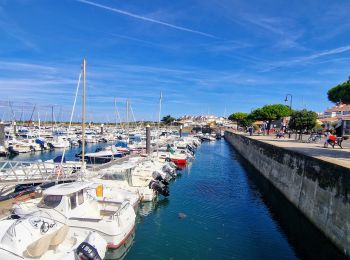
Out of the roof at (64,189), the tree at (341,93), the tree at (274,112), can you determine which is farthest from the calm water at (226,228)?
the tree at (274,112)

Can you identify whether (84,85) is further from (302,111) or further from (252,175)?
(302,111)

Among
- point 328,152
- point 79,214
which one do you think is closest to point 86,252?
point 79,214

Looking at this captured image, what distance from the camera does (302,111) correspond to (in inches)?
1775

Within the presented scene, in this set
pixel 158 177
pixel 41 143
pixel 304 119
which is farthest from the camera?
pixel 41 143

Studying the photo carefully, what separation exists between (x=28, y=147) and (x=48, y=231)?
162 ft

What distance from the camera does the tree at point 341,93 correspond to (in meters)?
28.3

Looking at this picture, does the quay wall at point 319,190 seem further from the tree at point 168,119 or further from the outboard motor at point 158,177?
the tree at point 168,119

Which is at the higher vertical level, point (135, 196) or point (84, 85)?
point (84, 85)

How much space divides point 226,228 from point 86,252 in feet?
31.2

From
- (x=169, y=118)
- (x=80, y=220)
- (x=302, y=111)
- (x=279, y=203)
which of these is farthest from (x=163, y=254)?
(x=169, y=118)

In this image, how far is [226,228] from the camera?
17750 millimetres

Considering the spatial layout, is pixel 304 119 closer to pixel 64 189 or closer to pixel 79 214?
pixel 79 214

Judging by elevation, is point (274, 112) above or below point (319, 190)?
above

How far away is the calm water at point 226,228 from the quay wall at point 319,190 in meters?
0.64
